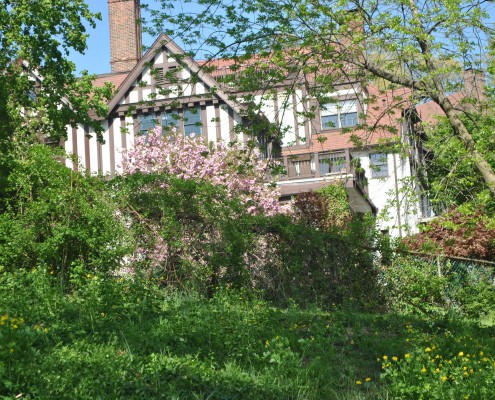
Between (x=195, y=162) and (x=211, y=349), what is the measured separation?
15.4m

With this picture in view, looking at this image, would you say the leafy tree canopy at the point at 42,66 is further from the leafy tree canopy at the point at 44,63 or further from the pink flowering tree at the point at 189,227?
the pink flowering tree at the point at 189,227

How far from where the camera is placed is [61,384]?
5.68 m

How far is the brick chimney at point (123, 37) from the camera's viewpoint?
30891mm

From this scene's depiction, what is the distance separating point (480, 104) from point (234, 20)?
4.12m

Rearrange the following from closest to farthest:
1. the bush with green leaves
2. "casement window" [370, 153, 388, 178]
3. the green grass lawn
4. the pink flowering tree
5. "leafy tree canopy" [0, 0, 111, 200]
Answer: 1. the green grass lawn
2. the bush with green leaves
3. "casement window" [370, 153, 388, 178]
4. the pink flowering tree
5. "leafy tree canopy" [0, 0, 111, 200]

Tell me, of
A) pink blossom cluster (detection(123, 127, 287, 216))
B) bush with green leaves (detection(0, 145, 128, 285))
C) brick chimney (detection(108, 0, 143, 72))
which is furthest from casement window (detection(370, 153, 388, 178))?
brick chimney (detection(108, 0, 143, 72))

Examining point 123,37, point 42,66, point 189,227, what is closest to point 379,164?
point 123,37

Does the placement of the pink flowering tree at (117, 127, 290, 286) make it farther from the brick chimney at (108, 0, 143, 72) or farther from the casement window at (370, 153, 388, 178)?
the brick chimney at (108, 0, 143, 72)

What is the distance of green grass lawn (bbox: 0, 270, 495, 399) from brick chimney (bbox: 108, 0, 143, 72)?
22.0 meters

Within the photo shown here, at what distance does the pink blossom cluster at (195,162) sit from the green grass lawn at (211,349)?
1093 cm

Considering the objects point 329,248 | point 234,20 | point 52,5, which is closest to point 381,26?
point 234,20

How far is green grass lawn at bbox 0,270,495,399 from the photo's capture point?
19.8 ft

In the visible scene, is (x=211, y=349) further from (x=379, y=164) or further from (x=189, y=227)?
(x=379, y=164)

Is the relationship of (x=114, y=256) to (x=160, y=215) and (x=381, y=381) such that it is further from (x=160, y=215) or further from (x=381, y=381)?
(x=381, y=381)
